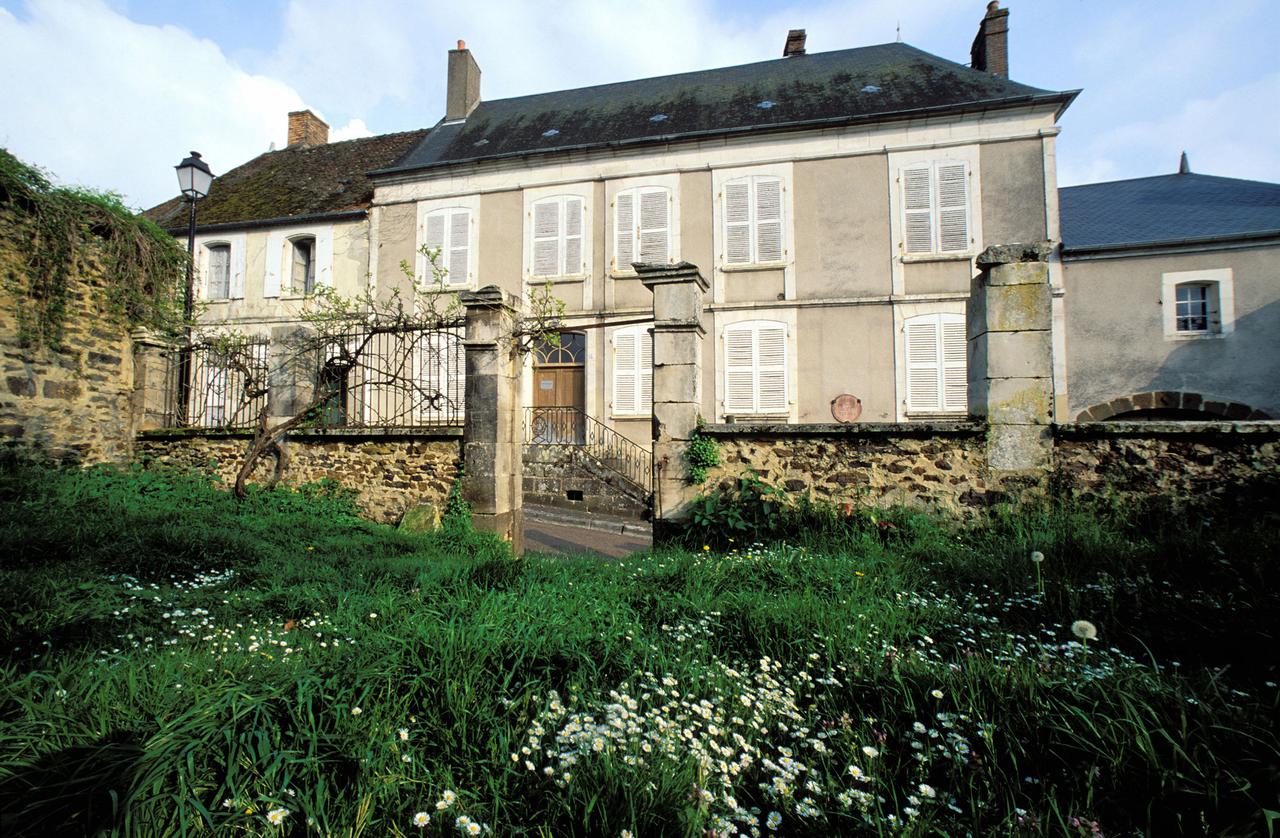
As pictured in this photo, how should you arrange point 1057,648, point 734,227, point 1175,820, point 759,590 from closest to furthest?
point 1175,820 < point 1057,648 < point 759,590 < point 734,227

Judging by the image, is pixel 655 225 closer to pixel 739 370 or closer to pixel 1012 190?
pixel 739 370

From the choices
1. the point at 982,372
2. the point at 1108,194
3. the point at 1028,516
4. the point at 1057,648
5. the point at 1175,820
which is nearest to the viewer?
the point at 1175,820

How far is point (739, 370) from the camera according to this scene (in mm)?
12016

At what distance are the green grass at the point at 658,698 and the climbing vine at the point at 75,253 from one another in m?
4.28

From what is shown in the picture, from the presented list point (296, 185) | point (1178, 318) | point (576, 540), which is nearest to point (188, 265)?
point (576, 540)

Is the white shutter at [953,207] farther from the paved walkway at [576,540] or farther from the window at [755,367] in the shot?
the paved walkway at [576,540]

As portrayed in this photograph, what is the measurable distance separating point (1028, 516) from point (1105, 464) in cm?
78

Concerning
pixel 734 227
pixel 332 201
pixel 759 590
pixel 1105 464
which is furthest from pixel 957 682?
pixel 332 201

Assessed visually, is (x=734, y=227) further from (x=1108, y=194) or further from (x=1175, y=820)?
(x=1175, y=820)

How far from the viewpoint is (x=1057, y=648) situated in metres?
2.43

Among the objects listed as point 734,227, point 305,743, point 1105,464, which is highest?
point 734,227

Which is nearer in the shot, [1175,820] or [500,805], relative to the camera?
[1175,820]

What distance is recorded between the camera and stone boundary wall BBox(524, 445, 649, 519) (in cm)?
1068

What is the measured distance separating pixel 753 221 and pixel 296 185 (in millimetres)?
12222
